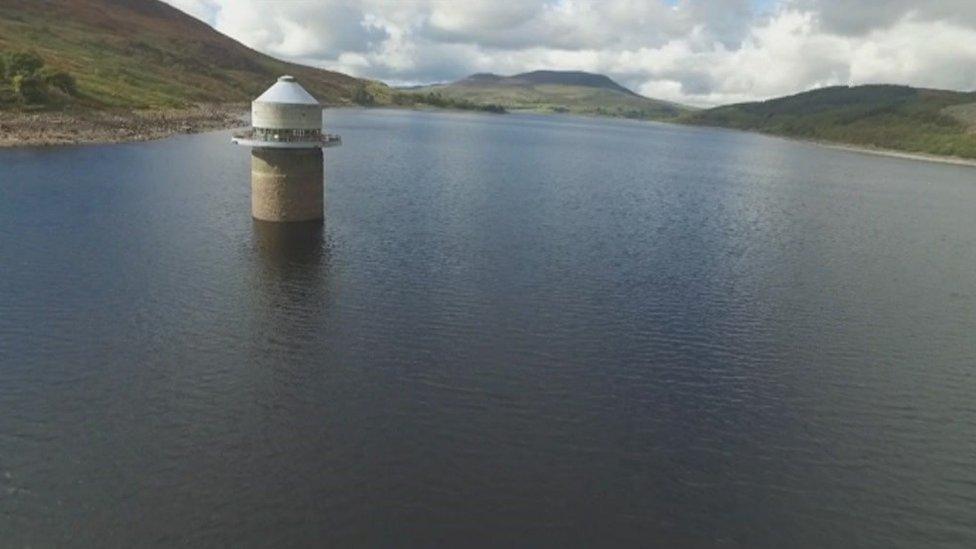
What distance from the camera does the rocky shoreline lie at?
11169cm

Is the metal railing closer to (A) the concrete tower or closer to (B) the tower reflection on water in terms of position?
(A) the concrete tower

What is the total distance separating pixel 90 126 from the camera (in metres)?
126

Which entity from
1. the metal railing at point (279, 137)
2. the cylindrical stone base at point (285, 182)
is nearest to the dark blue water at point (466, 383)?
the cylindrical stone base at point (285, 182)

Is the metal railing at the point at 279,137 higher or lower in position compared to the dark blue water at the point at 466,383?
higher

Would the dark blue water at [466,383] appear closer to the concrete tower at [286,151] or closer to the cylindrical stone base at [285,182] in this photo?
the cylindrical stone base at [285,182]

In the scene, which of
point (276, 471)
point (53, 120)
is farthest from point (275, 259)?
point (53, 120)

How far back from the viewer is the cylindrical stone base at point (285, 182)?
6319cm

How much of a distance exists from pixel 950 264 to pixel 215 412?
71462mm

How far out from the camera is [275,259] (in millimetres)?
55906

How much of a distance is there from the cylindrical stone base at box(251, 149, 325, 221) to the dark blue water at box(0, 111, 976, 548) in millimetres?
1939

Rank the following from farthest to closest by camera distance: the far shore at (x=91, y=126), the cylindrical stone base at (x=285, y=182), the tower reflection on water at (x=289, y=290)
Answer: the far shore at (x=91, y=126), the cylindrical stone base at (x=285, y=182), the tower reflection on water at (x=289, y=290)

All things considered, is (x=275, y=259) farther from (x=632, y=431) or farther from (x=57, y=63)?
(x=57, y=63)

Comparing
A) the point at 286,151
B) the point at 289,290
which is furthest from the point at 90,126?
the point at 289,290

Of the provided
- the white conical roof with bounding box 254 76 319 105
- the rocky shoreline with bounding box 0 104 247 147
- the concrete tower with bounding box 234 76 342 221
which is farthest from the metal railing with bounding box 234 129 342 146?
the rocky shoreline with bounding box 0 104 247 147
